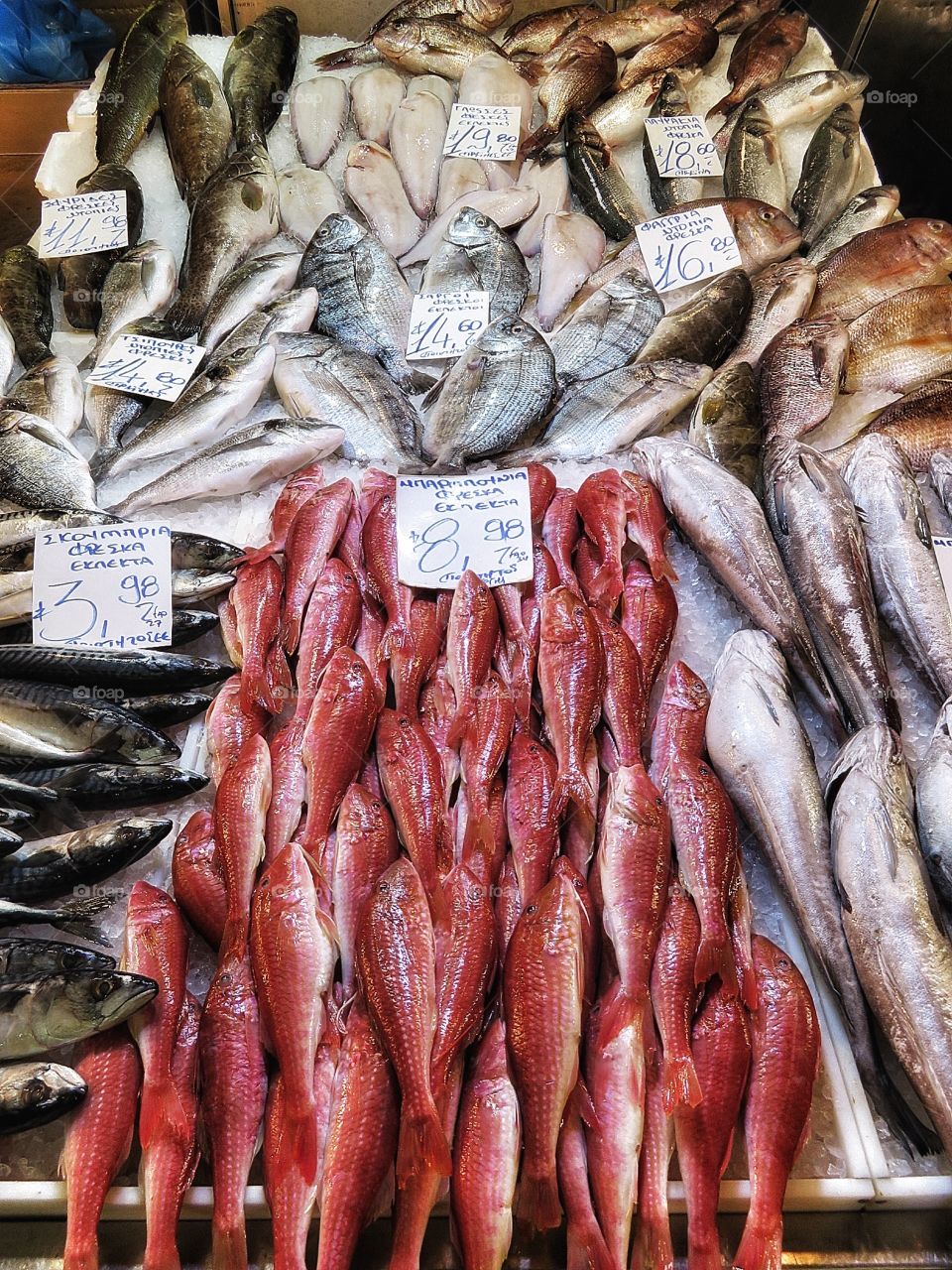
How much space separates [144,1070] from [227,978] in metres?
0.18

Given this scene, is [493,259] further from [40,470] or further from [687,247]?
[40,470]

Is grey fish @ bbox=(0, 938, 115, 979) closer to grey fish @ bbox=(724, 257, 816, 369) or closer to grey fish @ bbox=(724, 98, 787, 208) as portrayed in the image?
grey fish @ bbox=(724, 257, 816, 369)

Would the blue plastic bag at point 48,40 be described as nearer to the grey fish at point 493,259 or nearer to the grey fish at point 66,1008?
the grey fish at point 493,259

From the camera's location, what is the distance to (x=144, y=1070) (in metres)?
1.41

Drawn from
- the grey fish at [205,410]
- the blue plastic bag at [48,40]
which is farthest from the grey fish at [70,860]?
the blue plastic bag at [48,40]

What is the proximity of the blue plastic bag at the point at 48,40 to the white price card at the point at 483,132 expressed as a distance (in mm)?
2831

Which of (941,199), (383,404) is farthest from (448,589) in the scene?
(941,199)

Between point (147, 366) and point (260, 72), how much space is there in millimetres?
1531

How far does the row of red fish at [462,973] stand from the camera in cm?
130

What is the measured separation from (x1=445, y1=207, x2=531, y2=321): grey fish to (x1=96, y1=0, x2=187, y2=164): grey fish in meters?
1.34

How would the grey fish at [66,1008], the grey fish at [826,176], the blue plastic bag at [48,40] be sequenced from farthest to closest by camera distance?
the blue plastic bag at [48,40], the grey fish at [826,176], the grey fish at [66,1008]

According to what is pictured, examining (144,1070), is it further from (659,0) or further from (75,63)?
(75,63)

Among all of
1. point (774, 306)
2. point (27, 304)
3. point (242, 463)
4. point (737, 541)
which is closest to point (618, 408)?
point (737, 541)

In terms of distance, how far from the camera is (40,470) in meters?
2.24
